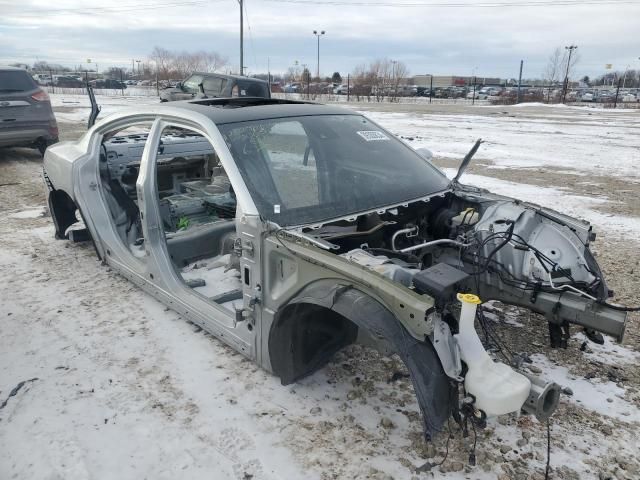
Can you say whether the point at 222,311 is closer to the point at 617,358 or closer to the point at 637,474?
the point at 637,474

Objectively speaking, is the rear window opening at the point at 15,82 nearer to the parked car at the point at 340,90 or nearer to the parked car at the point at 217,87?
the parked car at the point at 217,87

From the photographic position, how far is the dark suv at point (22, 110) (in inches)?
364

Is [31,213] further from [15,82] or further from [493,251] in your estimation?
[493,251]

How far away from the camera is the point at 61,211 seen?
5.32 m

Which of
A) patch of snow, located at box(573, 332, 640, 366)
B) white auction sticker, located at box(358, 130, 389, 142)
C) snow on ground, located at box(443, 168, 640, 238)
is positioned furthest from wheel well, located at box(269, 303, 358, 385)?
snow on ground, located at box(443, 168, 640, 238)

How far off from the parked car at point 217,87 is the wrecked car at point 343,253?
10.3 metres

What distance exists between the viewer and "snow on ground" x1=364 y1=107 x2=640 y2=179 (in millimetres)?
10484

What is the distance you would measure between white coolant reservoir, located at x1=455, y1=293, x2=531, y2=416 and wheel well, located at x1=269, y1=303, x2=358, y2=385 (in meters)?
0.80

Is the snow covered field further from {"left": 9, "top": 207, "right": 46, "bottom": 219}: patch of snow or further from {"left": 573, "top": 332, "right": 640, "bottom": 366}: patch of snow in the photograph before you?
{"left": 9, "top": 207, "right": 46, "bottom": 219}: patch of snow

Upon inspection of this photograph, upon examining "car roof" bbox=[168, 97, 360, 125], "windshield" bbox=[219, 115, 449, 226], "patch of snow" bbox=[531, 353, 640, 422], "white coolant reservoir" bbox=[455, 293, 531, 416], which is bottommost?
"patch of snow" bbox=[531, 353, 640, 422]

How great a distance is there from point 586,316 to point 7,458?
304cm

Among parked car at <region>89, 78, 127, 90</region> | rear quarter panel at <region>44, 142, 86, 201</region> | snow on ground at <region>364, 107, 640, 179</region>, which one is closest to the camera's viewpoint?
rear quarter panel at <region>44, 142, 86, 201</region>

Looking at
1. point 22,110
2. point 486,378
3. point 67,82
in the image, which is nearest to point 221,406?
point 486,378

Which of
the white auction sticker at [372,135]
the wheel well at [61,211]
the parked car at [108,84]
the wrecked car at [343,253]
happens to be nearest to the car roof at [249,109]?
the wrecked car at [343,253]
